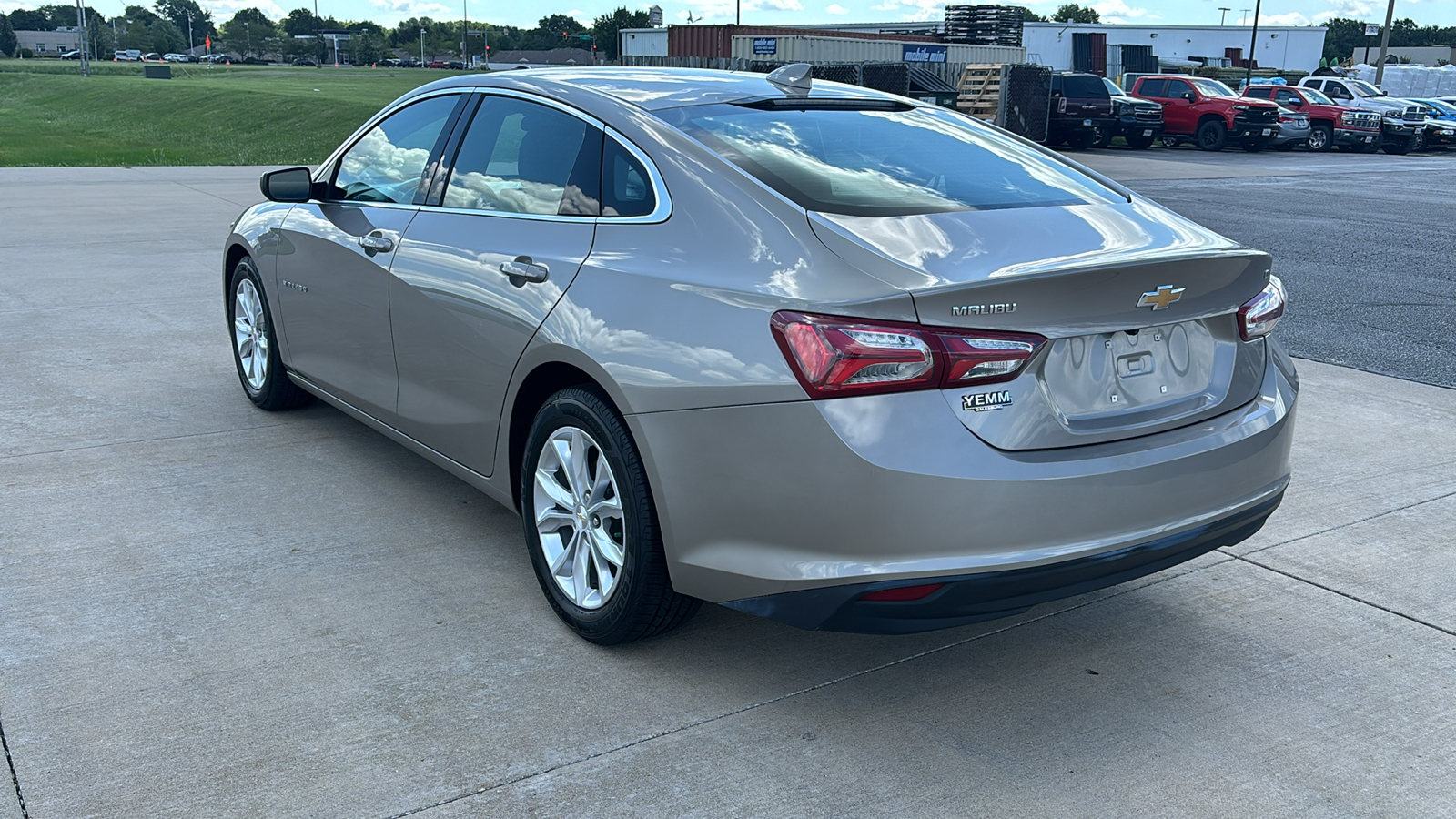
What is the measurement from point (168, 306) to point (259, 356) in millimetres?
2968

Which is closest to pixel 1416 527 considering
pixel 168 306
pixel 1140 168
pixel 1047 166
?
pixel 1047 166

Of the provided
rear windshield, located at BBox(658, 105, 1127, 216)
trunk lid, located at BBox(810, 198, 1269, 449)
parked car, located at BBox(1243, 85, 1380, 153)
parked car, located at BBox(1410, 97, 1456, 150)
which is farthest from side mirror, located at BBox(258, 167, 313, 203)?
parked car, located at BBox(1410, 97, 1456, 150)

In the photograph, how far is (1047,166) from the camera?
383 cm

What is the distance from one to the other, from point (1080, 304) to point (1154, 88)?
3313cm

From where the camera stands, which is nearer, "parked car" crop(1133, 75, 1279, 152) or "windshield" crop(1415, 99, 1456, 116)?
"parked car" crop(1133, 75, 1279, 152)

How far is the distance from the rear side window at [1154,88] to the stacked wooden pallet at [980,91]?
450 centimetres

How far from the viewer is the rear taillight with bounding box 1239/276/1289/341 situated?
127 inches

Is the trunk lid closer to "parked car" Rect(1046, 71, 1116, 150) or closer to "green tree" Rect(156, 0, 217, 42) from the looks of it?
"parked car" Rect(1046, 71, 1116, 150)

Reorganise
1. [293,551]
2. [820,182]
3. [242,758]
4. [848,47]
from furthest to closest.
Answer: [848,47] < [293,551] < [820,182] < [242,758]

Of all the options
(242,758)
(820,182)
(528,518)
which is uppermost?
(820,182)

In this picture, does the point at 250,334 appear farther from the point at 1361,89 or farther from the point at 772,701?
the point at 1361,89

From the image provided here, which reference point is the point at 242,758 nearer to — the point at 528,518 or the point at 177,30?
the point at 528,518

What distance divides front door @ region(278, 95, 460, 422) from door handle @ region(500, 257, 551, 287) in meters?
0.81

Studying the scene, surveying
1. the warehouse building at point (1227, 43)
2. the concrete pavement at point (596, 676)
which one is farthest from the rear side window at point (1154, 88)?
the warehouse building at point (1227, 43)
